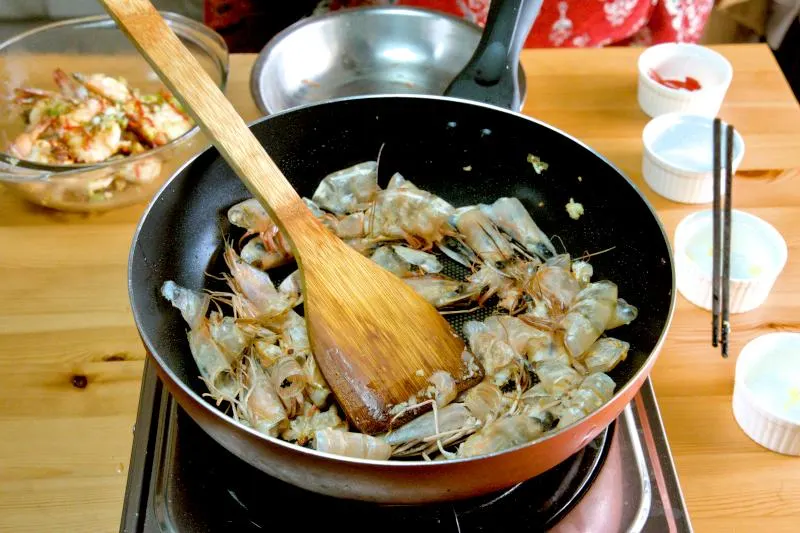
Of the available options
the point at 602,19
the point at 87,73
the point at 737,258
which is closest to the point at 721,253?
the point at 737,258

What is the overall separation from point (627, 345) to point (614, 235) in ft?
0.68

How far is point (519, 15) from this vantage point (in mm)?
1376

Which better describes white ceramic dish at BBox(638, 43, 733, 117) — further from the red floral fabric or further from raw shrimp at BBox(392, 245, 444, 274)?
raw shrimp at BBox(392, 245, 444, 274)

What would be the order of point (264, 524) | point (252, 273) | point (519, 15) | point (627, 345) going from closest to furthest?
point (264, 524), point (627, 345), point (252, 273), point (519, 15)

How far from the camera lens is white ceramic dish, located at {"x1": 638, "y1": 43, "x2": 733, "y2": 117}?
1582 millimetres

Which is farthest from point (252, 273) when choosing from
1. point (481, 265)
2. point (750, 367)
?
point (750, 367)

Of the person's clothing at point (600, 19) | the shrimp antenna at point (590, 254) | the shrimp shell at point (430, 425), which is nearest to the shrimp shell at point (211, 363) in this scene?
the shrimp shell at point (430, 425)

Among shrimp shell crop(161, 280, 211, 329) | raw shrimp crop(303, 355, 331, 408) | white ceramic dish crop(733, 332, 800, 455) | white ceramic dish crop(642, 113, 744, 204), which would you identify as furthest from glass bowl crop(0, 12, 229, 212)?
white ceramic dish crop(733, 332, 800, 455)

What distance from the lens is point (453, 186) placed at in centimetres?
141

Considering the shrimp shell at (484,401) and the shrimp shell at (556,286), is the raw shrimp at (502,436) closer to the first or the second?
the shrimp shell at (484,401)

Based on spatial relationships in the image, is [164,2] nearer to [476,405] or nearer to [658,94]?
[658,94]

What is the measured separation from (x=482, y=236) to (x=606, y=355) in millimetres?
306

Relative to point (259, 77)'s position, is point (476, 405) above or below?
below

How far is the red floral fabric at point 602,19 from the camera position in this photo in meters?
2.00
